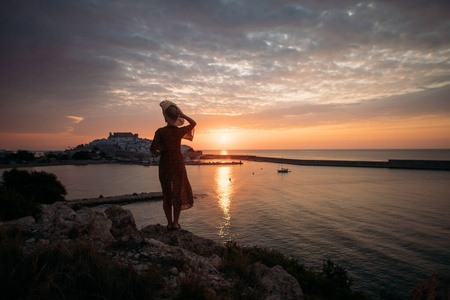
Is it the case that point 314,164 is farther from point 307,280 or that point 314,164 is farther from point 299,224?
point 307,280

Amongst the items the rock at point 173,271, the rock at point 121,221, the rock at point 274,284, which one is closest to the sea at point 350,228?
the rock at point 274,284

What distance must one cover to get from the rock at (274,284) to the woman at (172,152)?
1998 millimetres

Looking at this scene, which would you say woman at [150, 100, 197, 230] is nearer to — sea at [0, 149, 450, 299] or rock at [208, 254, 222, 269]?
rock at [208, 254, 222, 269]

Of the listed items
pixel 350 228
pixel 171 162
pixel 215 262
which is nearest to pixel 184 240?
pixel 215 262

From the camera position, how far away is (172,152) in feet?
16.0

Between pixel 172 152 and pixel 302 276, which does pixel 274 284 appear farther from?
pixel 172 152

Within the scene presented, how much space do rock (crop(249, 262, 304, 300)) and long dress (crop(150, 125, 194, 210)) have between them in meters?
2.14

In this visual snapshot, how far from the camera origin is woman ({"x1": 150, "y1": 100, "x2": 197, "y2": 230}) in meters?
4.80

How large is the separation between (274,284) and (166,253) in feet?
6.94

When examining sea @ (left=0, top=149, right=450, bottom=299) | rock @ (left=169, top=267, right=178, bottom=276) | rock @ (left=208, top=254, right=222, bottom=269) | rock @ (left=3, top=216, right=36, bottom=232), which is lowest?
sea @ (left=0, top=149, right=450, bottom=299)

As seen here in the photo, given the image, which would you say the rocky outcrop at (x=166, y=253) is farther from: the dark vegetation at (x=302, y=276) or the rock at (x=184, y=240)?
the dark vegetation at (x=302, y=276)

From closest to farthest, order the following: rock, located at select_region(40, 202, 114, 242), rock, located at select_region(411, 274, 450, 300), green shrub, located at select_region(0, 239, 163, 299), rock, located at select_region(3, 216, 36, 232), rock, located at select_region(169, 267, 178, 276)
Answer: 1. green shrub, located at select_region(0, 239, 163, 299)
2. rock, located at select_region(169, 267, 178, 276)
3. rock, located at select_region(411, 274, 450, 300)
4. rock, located at select_region(3, 216, 36, 232)
5. rock, located at select_region(40, 202, 114, 242)

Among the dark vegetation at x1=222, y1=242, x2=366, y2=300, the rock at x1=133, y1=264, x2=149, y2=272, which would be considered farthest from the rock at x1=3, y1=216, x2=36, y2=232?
the dark vegetation at x1=222, y1=242, x2=366, y2=300

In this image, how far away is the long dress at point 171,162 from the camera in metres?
A: 4.85
